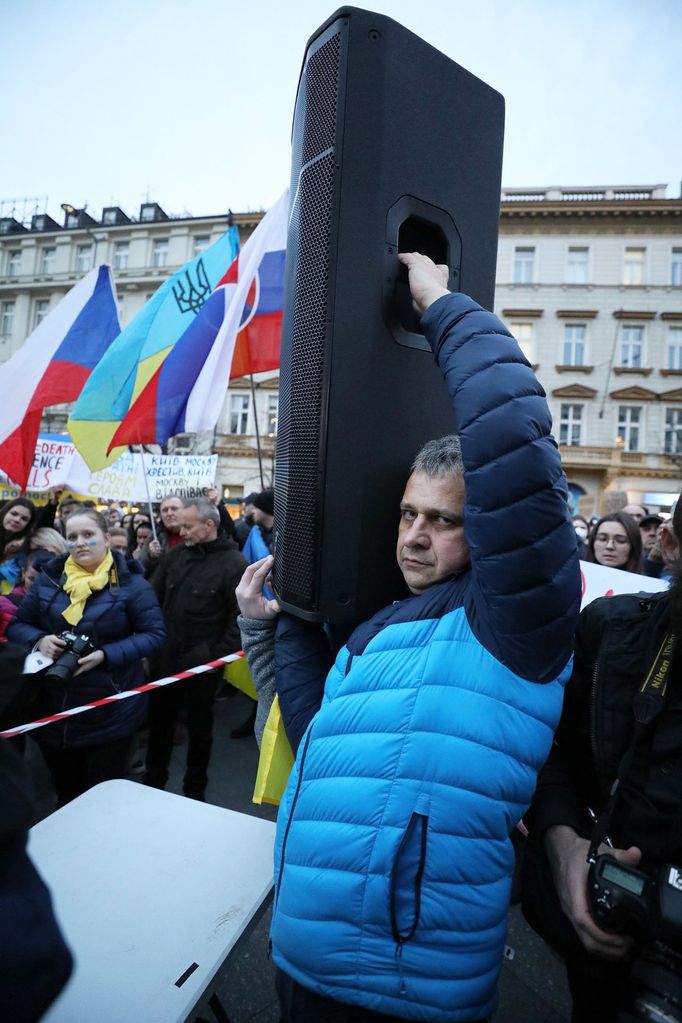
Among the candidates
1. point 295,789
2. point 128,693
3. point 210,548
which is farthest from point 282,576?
point 210,548

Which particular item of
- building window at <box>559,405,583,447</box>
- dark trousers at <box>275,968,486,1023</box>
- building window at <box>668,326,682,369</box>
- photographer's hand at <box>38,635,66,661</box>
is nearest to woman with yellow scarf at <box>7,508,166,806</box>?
photographer's hand at <box>38,635,66,661</box>

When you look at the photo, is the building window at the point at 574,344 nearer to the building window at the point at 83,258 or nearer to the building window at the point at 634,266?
the building window at the point at 634,266

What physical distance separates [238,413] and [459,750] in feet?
79.3

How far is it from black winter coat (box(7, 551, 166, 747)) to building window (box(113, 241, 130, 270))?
30042 millimetres

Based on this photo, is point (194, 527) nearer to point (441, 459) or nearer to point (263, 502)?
point (263, 502)

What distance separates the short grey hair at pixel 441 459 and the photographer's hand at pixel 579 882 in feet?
2.43

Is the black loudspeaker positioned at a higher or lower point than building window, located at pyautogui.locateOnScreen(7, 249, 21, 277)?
lower

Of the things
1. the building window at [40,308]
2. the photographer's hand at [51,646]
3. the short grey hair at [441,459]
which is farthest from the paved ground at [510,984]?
the building window at [40,308]

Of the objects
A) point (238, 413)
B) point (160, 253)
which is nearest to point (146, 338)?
point (238, 413)

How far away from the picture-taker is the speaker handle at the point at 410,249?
3.85 feet

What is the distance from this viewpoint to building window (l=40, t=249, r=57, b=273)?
98.1 ft

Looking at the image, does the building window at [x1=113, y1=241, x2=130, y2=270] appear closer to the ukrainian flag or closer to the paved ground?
the ukrainian flag

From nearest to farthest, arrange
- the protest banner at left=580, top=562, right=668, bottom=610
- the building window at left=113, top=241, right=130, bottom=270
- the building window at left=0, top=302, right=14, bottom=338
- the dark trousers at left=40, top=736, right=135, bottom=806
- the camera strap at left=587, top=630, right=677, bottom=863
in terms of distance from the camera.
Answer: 1. the camera strap at left=587, top=630, right=677, bottom=863
2. the dark trousers at left=40, top=736, right=135, bottom=806
3. the protest banner at left=580, top=562, right=668, bottom=610
4. the building window at left=113, top=241, right=130, bottom=270
5. the building window at left=0, top=302, right=14, bottom=338

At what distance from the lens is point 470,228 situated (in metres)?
1.33
